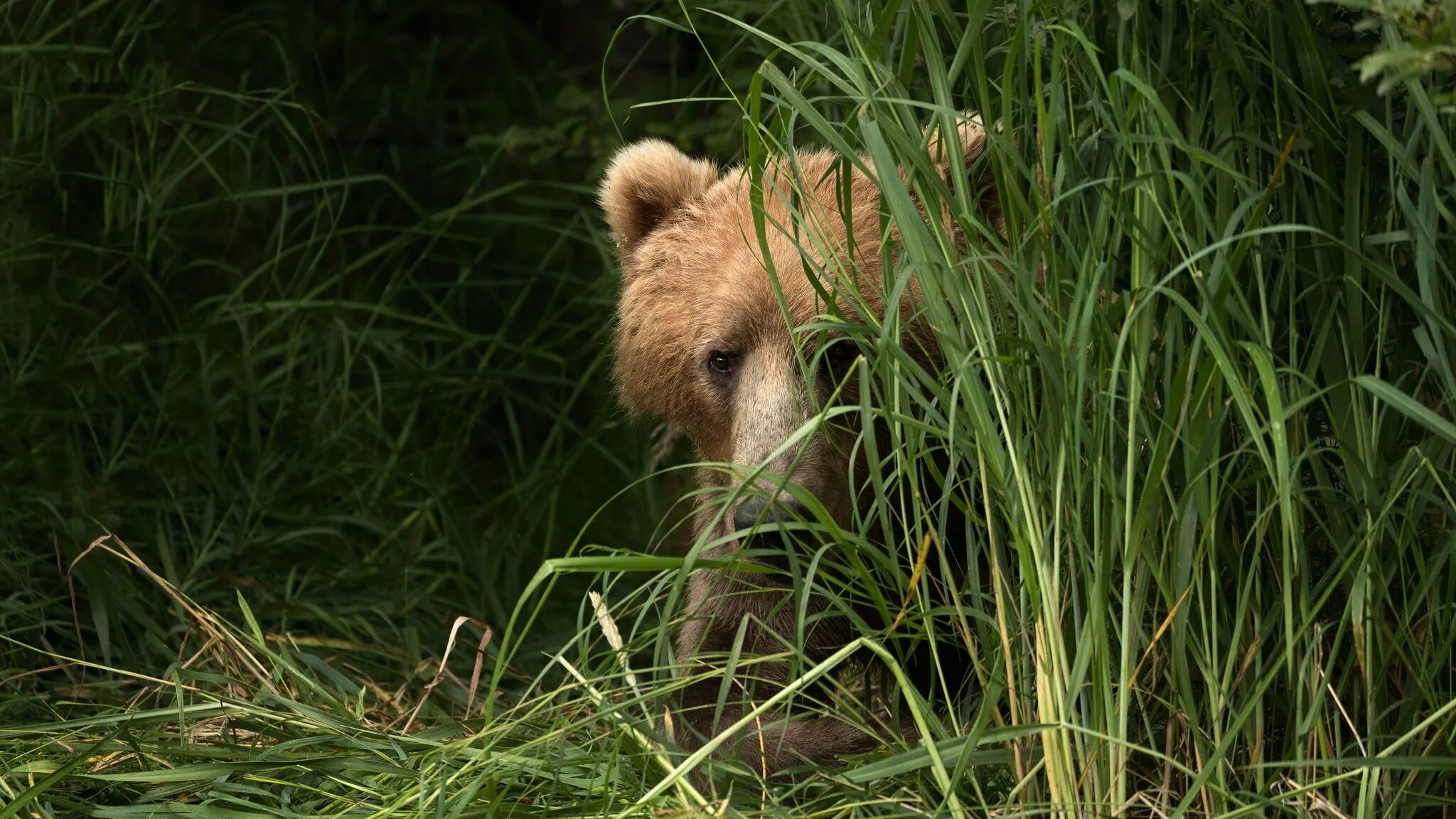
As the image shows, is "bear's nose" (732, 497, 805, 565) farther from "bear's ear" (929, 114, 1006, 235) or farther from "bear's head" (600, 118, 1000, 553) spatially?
"bear's ear" (929, 114, 1006, 235)

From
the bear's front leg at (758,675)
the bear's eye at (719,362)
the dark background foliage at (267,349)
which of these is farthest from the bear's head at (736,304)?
the dark background foliage at (267,349)

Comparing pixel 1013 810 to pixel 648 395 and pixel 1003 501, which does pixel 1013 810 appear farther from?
pixel 648 395

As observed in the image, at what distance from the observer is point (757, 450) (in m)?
3.05

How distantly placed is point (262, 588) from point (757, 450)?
1694 millimetres

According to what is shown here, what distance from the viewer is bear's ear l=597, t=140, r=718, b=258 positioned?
374 centimetres

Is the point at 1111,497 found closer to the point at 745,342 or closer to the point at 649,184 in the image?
the point at 745,342

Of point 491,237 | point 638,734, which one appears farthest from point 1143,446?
point 491,237

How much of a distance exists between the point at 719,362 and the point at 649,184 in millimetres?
575

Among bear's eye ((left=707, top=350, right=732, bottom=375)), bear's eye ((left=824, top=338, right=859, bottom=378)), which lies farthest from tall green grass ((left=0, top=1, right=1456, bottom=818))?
bear's eye ((left=707, top=350, right=732, bottom=375))

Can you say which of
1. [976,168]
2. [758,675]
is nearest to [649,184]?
[976,168]

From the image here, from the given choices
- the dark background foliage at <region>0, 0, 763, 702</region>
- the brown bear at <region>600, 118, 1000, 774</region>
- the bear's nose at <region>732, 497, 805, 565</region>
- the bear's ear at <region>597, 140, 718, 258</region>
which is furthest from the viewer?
the dark background foliage at <region>0, 0, 763, 702</region>

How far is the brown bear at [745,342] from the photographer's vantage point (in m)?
2.76

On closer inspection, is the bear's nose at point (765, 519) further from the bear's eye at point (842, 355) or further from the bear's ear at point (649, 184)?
the bear's ear at point (649, 184)

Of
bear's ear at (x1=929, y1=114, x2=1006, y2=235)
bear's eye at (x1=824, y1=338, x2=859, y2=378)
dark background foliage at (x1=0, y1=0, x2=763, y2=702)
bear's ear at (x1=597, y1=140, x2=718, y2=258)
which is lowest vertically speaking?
dark background foliage at (x1=0, y1=0, x2=763, y2=702)
